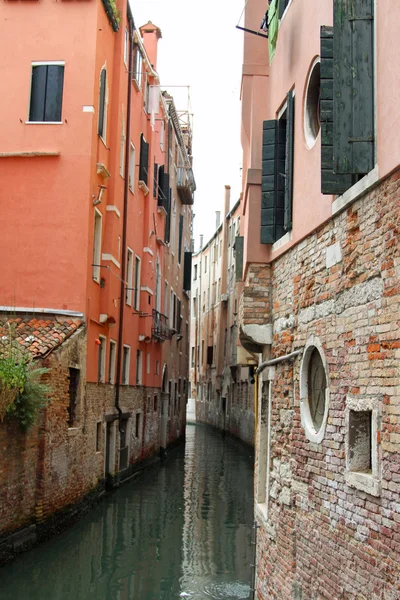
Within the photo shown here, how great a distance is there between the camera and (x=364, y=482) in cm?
514

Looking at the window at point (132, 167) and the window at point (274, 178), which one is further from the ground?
the window at point (132, 167)

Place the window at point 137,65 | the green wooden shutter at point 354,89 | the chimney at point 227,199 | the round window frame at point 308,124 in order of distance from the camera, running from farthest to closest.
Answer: the chimney at point 227,199
the window at point 137,65
the round window frame at point 308,124
the green wooden shutter at point 354,89

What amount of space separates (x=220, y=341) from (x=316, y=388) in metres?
36.4

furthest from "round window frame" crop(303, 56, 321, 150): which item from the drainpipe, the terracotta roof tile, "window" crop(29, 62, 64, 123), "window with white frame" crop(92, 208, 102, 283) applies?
the drainpipe

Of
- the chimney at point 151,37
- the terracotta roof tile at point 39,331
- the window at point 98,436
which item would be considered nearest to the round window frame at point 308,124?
the terracotta roof tile at point 39,331

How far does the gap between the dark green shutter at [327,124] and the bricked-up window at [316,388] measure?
161 cm

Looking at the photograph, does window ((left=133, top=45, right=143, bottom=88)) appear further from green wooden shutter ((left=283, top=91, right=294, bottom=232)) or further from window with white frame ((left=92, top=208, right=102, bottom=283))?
green wooden shutter ((left=283, top=91, right=294, bottom=232))

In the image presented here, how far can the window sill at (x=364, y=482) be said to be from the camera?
4.95 m

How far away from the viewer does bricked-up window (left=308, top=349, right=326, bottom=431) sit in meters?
6.54

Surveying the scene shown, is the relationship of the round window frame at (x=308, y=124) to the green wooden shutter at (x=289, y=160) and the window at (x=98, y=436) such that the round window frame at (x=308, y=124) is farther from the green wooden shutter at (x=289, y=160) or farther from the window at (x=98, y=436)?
the window at (x=98, y=436)

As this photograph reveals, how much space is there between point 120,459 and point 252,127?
11.9 m

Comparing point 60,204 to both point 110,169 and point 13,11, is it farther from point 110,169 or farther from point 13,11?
point 13,11

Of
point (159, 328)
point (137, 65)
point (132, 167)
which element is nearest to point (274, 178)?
point (132, 167)

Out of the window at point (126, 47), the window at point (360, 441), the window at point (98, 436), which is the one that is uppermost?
the window at point (126, 47)
